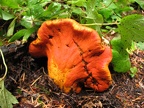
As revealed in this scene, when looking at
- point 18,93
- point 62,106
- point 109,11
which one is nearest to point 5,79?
point 18,93

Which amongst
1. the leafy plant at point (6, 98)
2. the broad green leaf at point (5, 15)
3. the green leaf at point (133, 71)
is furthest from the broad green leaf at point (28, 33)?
the green leaf at point (133, 71)

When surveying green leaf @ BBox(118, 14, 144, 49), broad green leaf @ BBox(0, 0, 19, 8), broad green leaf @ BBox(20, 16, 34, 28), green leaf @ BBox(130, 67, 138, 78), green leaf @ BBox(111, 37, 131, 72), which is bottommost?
green leaf @ BBox(130, 67, 138, 78)

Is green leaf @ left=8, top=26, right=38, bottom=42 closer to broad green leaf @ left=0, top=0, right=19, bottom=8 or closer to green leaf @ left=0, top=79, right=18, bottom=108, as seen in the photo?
broad green leaf @ left=0, top=0, right=19, bottom=8

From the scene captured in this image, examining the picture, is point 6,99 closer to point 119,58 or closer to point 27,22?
point 27,22

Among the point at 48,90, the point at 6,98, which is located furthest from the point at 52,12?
the point at 6,98

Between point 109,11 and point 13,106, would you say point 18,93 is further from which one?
point 109,11

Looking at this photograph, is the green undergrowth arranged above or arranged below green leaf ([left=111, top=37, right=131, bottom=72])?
above

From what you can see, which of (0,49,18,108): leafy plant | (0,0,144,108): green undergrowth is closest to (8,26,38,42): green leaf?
(0,0,144,108): green undergrowth
